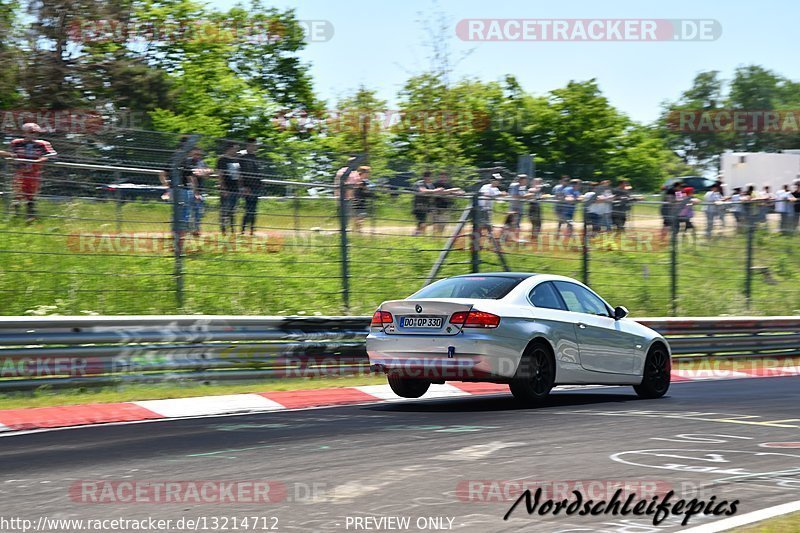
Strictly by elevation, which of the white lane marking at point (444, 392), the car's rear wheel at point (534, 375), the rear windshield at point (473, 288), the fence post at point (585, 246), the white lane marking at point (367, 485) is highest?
the fence post at point (585, 246)

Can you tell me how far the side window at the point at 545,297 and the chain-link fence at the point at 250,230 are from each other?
162 inches

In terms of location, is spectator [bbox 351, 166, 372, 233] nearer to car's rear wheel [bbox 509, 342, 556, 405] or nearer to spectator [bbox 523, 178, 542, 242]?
spectator [bbox 523, 178, 542, 242]

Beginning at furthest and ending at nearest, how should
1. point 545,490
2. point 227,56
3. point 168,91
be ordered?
1. point 227,56
2. point 168,91
3. point 545,490

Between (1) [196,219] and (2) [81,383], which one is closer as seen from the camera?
(2) [81,383]

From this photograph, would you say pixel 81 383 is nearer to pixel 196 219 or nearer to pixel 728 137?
pixel 196 219

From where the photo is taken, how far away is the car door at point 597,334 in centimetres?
1245

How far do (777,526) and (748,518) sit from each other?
271 mm

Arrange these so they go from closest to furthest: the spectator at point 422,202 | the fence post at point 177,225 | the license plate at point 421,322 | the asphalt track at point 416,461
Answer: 1. the asphalt track at point 416,461
2. the license plate at point 421,322
3. the fence post at point 177,225
4. the spectator at point 422,202

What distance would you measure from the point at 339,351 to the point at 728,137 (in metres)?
119

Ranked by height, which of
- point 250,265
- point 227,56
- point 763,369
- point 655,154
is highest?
point 227,56

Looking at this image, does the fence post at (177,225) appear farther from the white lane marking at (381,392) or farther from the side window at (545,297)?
the side window at (545,297)

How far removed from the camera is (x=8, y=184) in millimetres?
13172

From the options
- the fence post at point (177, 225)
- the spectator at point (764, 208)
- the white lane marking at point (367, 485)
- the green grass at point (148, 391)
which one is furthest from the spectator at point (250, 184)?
the spectator at point (764, 208)

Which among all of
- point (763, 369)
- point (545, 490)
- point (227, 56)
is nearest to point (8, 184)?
point (545, 490)
